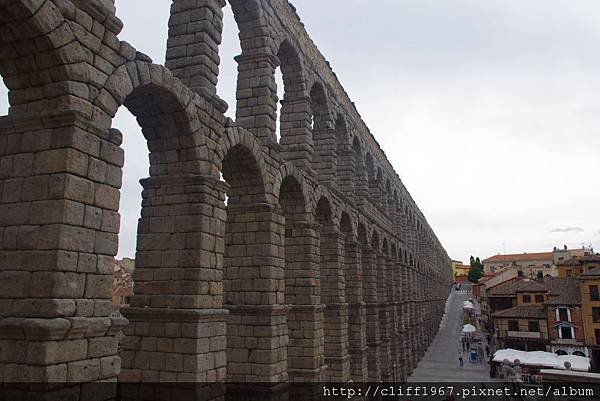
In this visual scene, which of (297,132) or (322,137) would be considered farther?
(322,137)

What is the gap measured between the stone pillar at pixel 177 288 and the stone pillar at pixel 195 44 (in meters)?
2.54

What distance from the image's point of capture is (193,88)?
10961mm

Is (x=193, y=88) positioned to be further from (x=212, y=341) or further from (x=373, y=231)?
(x=373, y=231)

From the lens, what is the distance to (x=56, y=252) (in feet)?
21.3

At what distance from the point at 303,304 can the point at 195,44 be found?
A: 8786 mm

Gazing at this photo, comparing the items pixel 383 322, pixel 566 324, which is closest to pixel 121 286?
pixel 383 322

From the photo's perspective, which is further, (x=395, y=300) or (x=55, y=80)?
(x=395, y=300)

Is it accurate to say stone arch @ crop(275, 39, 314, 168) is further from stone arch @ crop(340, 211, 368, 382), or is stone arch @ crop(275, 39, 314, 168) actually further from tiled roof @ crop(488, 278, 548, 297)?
tiled roof @ crop(488, 278, 548, 297)

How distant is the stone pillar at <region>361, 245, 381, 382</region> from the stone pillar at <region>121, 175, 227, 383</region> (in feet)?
49.7

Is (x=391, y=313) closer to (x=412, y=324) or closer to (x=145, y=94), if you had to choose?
(x=412, y=324)

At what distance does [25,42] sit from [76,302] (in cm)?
378

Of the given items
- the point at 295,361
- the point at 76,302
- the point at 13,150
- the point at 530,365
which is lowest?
the point at 530,365

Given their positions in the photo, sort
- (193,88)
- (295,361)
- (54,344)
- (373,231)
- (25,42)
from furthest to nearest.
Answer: (373,231)
(295,361)
(193,88)
(25,42)
(54,344)

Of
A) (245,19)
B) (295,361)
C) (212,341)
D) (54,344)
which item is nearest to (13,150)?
(54,344)
